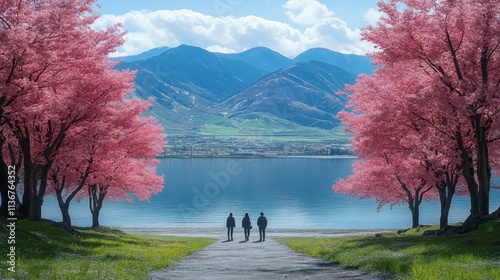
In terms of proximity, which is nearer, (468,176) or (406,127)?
(468,176)

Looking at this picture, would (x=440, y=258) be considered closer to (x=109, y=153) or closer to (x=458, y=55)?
(x=458, y=55)

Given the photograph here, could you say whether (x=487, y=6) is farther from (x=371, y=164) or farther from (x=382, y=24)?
(x=371, y=164)

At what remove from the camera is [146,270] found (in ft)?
69.7

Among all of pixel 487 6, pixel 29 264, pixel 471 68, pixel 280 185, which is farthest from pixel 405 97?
pixel 280 185

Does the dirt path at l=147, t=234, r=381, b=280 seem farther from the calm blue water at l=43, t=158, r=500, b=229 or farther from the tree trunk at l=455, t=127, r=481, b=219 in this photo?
the calm blue water at l=43, t=158, r=500, b=229

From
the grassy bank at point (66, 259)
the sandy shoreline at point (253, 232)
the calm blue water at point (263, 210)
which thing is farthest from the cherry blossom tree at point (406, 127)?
the calm blue water at point (263, 210)

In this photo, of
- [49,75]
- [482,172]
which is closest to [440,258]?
[482,172]

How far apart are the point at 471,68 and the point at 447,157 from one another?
567 cm

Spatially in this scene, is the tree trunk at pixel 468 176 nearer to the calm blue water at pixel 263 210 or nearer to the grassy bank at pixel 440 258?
the grassy bank at pixel 440 258

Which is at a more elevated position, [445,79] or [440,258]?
[445,79]

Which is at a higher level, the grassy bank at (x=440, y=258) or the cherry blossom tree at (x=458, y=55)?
the cherry blossom tree at (x=458, y=55)

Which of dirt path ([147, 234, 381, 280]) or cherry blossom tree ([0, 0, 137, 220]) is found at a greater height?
cherry blossom tree ([0, 0, 137, 220])

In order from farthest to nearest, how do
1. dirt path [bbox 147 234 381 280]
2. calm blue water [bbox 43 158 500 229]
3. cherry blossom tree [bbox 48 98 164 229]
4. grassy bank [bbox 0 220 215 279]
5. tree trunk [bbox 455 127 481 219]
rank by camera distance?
calm blue water [bbox 43 158 500 229]
cherry blossom tree [bbox 48 98 164 229]
tree trunk [bbox 455 127 481 219]
dirt path [bbox 147 234 381 280]
grassy bank [bbox 0 220 215 279]

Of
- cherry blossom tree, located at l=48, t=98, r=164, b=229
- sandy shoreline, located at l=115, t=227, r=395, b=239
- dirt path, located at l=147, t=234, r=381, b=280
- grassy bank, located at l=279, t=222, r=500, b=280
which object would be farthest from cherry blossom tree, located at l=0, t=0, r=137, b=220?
sandy shoreline, located at l=115, t=227, r=395, b=239
